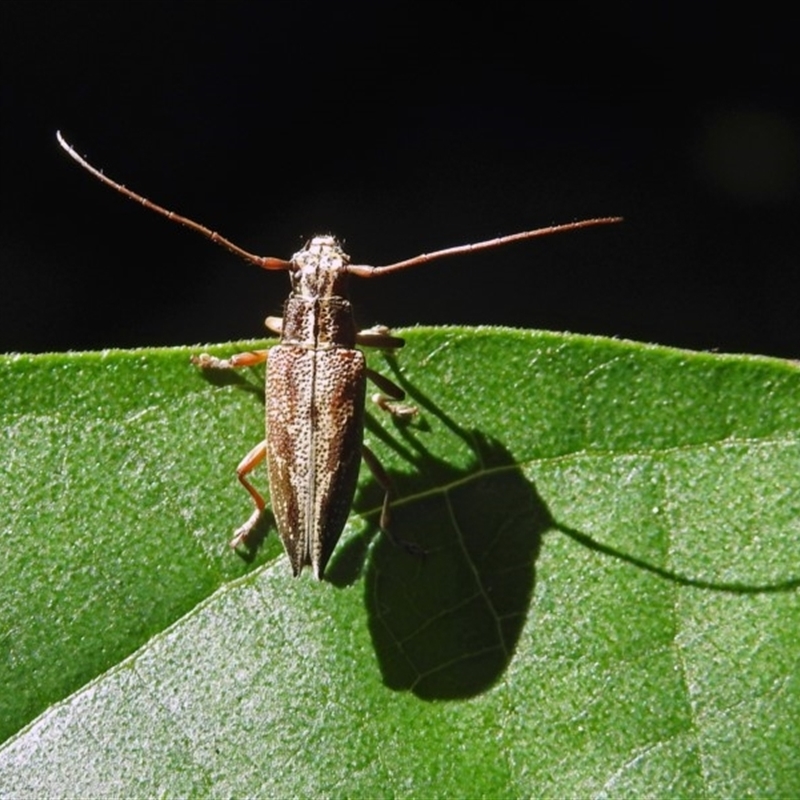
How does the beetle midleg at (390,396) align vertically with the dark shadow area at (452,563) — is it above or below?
above

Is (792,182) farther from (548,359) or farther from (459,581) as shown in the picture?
(459,581)

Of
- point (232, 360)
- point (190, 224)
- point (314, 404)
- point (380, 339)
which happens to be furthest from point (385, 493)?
point (190, 224)

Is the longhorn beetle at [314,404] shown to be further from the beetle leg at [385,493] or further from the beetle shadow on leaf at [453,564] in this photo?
the beetle shadow on leaf at [453,564]

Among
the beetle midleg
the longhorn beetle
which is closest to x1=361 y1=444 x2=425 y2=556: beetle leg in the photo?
the longhorn beetle

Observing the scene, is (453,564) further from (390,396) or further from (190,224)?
(190,224)

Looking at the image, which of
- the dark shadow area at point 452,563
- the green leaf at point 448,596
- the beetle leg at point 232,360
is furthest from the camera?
the beetle leg at point 232,360

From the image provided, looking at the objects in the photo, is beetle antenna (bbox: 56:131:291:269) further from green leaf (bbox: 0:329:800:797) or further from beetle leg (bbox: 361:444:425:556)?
beetle leg (bbox: 361:444:425:556)

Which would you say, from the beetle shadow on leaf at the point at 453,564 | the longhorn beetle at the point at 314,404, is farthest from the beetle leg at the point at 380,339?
the beetle shadow on leaf at the point at 453,564
